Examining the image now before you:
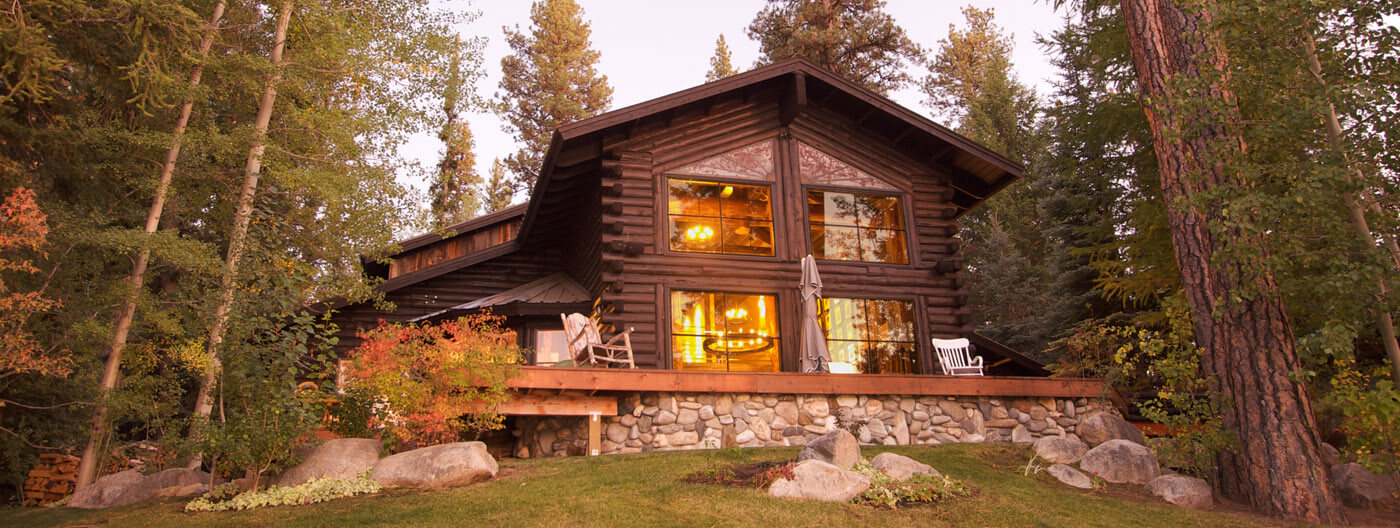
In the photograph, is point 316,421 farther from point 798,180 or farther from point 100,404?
point 798,180

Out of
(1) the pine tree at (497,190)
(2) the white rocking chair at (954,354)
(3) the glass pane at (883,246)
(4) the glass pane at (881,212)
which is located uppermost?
(1) the pine tree at (497,190)

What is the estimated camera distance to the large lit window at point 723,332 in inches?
449

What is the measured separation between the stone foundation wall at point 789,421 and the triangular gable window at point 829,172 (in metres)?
4.18

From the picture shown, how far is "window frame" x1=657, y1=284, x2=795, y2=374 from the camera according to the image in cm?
1123

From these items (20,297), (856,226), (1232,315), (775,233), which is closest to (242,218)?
(20,297)

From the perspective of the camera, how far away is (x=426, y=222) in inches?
470

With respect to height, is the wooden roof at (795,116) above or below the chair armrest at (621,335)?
above

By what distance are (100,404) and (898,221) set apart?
1099cm

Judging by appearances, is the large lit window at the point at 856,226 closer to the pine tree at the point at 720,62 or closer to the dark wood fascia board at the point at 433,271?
the dark wood fascia board at the point at 433,271

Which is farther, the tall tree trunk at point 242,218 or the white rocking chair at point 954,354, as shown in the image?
the white rocking chair at point 954,354

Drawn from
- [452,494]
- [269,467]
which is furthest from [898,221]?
[269,467]

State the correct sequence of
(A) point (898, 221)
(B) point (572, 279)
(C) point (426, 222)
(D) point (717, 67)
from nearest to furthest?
1. (C) point (426, 222)
2. (A) point (898, 221)
3. (B) point (572, 279)
4. (D) point (717, 67)

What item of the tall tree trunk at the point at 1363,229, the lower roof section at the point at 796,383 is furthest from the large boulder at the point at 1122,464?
the tall tree trunk at the point at 1363,229

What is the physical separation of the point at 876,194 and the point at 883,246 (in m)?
0.90
